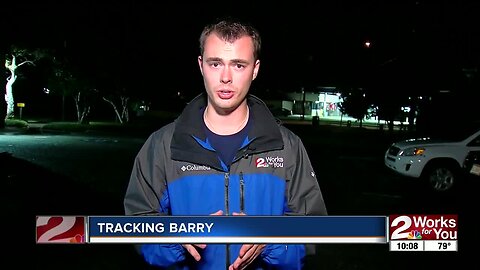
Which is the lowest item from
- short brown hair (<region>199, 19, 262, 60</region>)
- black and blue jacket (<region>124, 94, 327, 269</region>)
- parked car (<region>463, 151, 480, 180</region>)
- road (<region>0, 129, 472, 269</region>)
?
road (<region>0, 129, 472, 269</region>)

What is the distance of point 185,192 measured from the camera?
2.38 m

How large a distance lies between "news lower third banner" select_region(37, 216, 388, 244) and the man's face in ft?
1.95

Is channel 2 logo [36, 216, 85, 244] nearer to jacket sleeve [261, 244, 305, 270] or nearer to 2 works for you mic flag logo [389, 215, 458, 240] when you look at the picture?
jacket sleeve [261, 244, 305, 270]

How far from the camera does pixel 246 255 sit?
222 cm

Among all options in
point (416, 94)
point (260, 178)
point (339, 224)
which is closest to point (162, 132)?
point (260, 178)

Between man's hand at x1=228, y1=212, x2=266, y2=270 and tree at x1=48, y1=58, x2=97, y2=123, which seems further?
tree at x1=48, y1=58, x2=97, y2=123

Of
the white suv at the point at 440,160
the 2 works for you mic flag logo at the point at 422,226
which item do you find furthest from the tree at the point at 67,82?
the 2 works for you mic flag logo at the point at 422,226

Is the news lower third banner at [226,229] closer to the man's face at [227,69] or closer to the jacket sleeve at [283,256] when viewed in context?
the jacket sleeve at [283,256]

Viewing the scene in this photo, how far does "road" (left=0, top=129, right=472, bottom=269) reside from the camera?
6.13 m

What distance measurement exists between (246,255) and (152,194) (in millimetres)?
528

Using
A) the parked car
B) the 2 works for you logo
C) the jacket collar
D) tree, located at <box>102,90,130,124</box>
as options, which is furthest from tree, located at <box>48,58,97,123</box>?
the 2 works for you logo

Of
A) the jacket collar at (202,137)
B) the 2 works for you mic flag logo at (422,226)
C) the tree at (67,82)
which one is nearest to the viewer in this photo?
the 2 works for you mic flag logo at (422,226)

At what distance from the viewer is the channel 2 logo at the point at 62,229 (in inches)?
88.7

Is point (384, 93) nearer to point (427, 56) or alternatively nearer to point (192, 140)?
point (427, 56)
